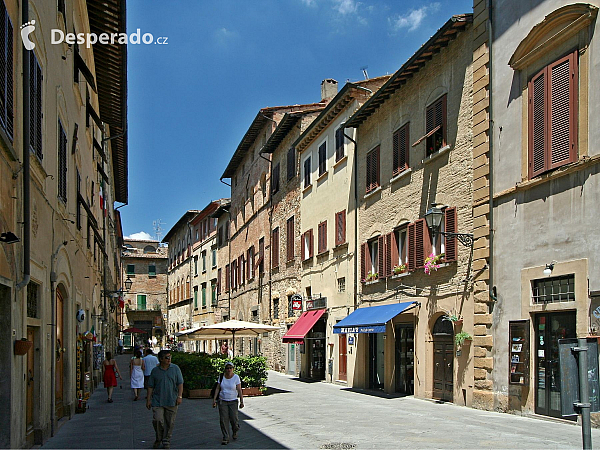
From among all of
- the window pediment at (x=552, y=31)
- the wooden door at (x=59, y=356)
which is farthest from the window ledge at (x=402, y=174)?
the wooden door at (x=59, y=356)

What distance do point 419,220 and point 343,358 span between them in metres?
7.84

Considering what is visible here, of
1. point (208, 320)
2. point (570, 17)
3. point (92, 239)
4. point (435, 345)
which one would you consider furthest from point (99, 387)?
point (208, 320)

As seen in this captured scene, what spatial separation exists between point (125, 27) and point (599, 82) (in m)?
10.7

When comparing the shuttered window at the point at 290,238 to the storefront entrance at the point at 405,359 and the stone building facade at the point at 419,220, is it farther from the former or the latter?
the storefront entrance at the point at 405,359

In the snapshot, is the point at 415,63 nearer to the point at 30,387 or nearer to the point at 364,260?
the point at 364,260

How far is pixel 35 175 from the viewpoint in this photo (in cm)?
1016

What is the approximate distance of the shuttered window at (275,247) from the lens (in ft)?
113

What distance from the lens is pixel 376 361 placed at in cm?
2289

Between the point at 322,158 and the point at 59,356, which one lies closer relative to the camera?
the point at 59,356

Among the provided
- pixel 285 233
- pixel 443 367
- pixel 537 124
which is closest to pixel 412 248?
pixel 443 367

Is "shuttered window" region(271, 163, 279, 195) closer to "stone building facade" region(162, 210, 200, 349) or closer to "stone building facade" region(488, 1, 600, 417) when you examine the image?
"stone building facade" region(488, 1, 600, 417)

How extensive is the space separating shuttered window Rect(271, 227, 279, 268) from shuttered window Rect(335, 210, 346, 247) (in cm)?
846

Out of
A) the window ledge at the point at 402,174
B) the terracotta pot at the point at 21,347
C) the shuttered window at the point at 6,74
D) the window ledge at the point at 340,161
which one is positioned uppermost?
the window ledge at the point at 340,161

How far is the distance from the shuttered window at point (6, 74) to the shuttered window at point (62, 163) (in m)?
4.95
